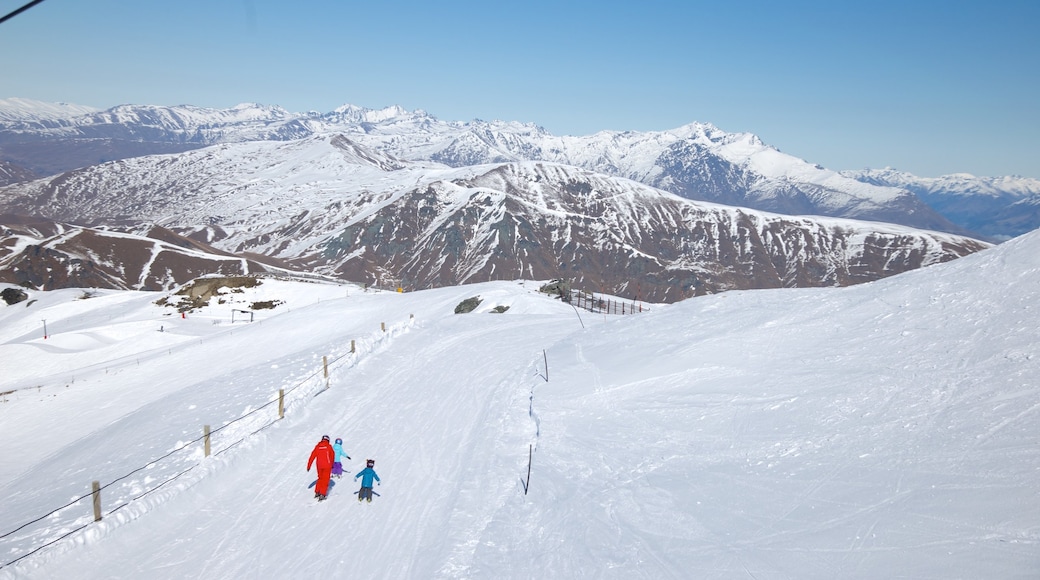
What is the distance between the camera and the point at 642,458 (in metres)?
17.4

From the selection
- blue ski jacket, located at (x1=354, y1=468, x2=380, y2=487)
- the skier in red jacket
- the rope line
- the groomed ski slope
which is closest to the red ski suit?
the skier in red jacket

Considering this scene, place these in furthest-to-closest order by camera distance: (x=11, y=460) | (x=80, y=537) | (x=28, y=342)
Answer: (x=28, y=342), (x=11, y=460), (x=80, y=537)

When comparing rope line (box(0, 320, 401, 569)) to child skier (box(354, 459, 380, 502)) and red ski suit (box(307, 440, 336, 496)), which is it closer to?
red ski suit (box(307, 440, 336, 496))

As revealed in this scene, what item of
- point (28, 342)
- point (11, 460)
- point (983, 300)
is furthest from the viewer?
point (28, 342)

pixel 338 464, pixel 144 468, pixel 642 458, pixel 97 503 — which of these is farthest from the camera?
pixel 144 468

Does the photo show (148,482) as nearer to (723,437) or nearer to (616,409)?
(616,409)

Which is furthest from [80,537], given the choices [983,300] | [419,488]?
[983,300]

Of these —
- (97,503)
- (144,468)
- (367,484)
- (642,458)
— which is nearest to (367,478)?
(367,484)

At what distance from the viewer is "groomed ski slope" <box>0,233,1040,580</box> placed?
12.1 metres

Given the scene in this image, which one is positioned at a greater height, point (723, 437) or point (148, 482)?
point (723, 437)

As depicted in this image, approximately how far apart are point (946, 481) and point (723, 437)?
5.85 metres

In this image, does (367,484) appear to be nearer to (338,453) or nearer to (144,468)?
(338,453)

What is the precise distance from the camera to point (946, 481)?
12.4 m

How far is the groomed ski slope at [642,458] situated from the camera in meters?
12.1
